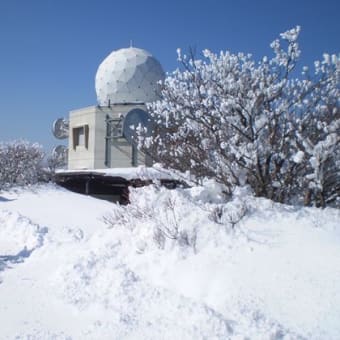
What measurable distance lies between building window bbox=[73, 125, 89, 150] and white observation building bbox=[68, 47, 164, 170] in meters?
0.66

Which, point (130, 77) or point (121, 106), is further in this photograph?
point (121, 106)

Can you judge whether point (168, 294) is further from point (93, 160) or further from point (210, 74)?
point (93, 160)

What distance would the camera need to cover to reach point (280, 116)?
7.84m

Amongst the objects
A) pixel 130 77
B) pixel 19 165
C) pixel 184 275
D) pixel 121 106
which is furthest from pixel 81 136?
pixel 184 275

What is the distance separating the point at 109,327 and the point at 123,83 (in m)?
22.3

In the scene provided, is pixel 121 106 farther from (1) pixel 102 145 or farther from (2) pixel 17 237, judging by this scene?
(2) pixel 17 237

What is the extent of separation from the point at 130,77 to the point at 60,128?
1070cm

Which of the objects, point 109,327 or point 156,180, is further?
point 156,180

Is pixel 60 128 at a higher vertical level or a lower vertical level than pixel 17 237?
higher

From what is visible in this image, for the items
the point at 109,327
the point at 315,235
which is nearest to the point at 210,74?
the point at 315,235

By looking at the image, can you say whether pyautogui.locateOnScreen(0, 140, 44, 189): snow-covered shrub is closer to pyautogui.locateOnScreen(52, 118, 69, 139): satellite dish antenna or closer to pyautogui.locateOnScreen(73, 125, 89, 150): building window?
pyautogui.locateOnScreen(73, 125, 89, 150): building window

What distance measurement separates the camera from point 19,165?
67.5ft

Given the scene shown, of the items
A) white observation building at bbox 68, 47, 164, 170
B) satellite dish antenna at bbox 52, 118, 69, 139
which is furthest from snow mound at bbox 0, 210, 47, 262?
satellite dish antenna at bbox 52, 118, 69, 139

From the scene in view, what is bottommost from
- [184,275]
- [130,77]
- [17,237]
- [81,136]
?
[184,275]
